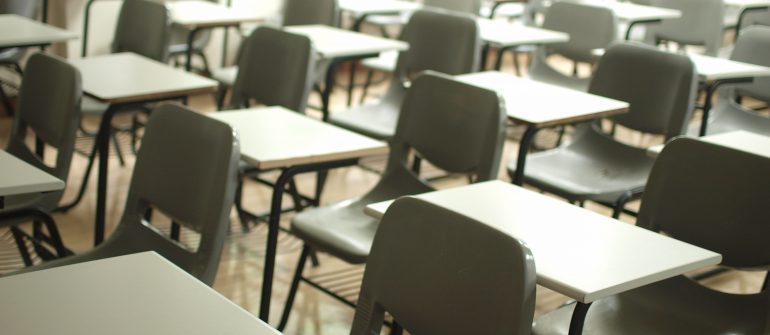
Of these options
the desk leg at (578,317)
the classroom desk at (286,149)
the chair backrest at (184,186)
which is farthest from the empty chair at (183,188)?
A: the desk leg at (578,317)

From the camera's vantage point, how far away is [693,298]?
2.56m

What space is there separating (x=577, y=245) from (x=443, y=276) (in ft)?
1.58

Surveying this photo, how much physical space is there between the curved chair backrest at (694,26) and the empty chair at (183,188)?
3958 millimetres

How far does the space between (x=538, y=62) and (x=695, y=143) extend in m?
2.73

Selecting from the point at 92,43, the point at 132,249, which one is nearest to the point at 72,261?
the point at 132,249

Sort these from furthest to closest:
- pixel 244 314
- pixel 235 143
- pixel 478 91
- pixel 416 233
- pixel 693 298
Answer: pixel 478 91
pixel 693 298
pixel 235 143
pixel 416 233
pixel 244 314

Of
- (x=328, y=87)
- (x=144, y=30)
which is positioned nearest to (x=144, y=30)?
(x=144, y=30)

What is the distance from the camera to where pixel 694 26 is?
5805 millimetres

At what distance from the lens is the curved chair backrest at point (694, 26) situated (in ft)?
18.5

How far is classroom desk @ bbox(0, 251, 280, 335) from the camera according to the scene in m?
1.57

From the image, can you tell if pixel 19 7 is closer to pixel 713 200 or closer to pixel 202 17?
pixel 202 17

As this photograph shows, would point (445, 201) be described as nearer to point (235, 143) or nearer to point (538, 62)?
point (235, 143)

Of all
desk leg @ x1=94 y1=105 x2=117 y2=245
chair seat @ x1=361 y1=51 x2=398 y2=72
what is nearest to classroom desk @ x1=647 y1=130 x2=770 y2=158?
desk leg @ x1=94 y1=105 x2=117 y2=245

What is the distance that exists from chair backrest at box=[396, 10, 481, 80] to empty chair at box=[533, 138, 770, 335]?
74.1 inches
